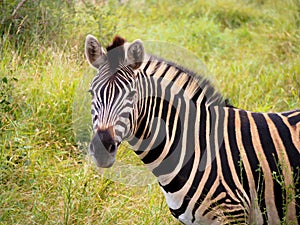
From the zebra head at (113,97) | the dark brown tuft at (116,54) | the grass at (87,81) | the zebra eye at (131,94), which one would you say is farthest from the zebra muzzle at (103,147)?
the grass at (87,81)

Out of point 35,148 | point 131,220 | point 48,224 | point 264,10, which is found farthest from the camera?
point 264,10

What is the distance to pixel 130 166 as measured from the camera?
5324 millimetres

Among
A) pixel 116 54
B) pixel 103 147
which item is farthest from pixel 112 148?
pixel 116 54

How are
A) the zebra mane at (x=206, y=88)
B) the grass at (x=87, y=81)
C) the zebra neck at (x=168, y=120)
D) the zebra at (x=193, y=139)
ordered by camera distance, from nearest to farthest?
the zebra at (x=193, y=139), the zebra neck at (x=168, y=120), the zebra mane at (x=206, y=88), the grass at (x=87, y=81)

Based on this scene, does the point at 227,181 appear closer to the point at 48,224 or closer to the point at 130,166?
the point at 48,224

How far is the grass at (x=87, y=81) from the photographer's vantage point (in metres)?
4.52

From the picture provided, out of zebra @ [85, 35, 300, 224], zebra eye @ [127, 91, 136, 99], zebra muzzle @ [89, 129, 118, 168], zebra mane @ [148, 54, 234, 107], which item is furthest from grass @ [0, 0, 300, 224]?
zebra mane @ [148, 54, 234, 107]

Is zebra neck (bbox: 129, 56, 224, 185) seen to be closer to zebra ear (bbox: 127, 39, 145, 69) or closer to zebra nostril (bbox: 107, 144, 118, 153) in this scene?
zebra ear (bbox: 127, 39, 145, 69)

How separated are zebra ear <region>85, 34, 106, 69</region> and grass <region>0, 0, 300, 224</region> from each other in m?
0.99

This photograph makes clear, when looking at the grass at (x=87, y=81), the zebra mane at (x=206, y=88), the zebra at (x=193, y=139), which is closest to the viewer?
the zebra at (x=193, y=139)

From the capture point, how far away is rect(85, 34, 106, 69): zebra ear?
3.79 meters

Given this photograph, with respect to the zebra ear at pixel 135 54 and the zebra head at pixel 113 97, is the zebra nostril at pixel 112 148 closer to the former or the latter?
the zebra head at pixel 113 97

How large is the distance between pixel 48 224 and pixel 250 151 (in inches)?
63.9

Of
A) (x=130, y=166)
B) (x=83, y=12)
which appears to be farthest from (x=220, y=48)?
(x=130, y=166)
